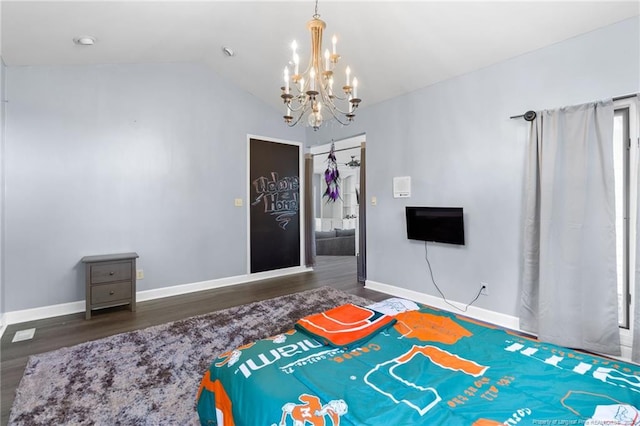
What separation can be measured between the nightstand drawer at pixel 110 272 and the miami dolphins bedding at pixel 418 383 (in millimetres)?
2683

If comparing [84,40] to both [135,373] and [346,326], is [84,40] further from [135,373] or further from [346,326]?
[346,326]

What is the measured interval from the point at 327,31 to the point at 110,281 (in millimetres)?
3748

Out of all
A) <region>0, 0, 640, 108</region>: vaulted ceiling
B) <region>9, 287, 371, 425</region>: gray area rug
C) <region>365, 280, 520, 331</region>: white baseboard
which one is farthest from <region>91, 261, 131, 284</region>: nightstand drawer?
<region>365, 280, 520, 331</region>: white baseboard

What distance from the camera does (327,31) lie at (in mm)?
3277

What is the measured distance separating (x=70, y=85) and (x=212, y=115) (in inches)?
65.7

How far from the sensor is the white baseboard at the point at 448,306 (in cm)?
314

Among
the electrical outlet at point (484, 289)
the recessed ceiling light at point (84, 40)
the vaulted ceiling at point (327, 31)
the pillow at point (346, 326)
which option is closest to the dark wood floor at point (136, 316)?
the electrical outlet at point (484, 289)

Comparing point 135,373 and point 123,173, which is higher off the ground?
point 123,173

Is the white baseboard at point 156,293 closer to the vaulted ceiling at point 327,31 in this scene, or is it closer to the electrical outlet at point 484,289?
the vaulted ceiling at point 327,31

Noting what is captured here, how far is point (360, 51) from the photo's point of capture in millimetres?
3486

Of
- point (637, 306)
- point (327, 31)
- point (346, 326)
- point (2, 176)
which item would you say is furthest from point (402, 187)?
point (2, 176)

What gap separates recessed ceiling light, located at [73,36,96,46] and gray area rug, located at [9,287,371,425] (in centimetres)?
295

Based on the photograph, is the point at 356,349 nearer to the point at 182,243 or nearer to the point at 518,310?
the point at 518,310

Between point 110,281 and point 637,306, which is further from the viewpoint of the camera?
point 110,281
